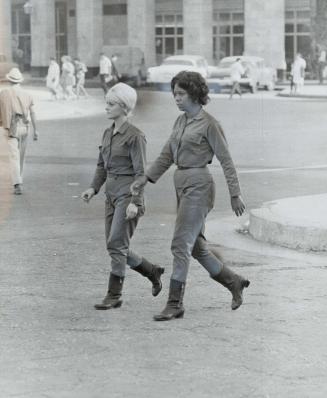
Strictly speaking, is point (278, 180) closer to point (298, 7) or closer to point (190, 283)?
point (190, 283)

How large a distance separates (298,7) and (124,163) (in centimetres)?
4264

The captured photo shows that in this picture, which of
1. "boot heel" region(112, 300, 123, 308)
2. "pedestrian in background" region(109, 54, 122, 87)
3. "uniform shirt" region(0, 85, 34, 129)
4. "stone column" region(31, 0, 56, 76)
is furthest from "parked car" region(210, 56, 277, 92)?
"boot heel" region(112, 300, 123, 308)

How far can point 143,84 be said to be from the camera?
5100cm

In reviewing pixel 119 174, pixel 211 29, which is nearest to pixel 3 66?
pixel 119 174

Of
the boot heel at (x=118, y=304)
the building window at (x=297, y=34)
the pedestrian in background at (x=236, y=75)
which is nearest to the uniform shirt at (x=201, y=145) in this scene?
the boot heel at (x=118, y=304)

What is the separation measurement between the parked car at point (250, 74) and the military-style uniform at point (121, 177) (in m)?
38.3

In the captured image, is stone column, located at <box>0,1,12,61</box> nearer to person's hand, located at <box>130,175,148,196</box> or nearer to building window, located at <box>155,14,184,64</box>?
person's hand, located at <box>130,175,148,196</box>

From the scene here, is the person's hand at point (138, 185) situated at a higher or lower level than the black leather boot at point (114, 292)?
higher

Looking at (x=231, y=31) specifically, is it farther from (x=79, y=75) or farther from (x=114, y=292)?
(x=114, y=292)

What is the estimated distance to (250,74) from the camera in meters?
46.4

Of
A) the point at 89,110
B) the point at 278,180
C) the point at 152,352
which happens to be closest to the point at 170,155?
the point at 152,352

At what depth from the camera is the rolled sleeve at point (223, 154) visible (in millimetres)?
7250

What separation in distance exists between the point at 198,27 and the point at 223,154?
174ft

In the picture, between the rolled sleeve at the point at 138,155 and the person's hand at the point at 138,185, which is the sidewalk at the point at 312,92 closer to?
the rolled sleeve at the point at 138,155
